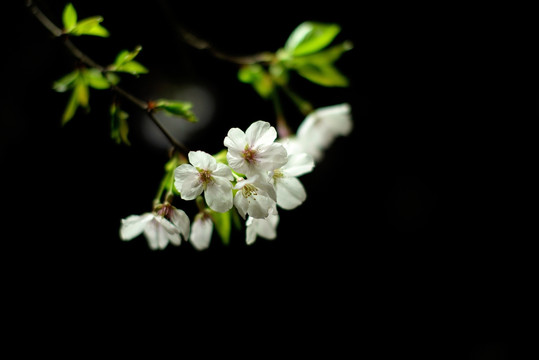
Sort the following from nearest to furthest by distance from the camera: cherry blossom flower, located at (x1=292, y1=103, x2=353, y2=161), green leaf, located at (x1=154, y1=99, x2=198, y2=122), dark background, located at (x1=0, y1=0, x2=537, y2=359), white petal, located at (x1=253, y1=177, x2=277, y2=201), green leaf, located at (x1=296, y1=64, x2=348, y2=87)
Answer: white petal, located at (x1=253, y1=177, x2=277, y2=201) < green leaf, located at (x1=154, y1=99, x2=198, y2=122) < green leaf, located at (x1=296, y1=64, x2=348, y2=87) < cherry blossom flower, located at (x1=292, y1=103, x2=353, y2=161) < dark background, located at (x1=0, y1=0, x2=537, y2=359)

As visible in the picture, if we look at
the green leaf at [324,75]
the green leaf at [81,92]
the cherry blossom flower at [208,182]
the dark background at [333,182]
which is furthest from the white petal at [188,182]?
the dark background at [333,182]

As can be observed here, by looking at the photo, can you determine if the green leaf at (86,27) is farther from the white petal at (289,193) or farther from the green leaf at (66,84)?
the white petal at (289,193)

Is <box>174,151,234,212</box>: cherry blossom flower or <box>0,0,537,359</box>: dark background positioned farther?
<box>0,0,537,359</box>: dark background

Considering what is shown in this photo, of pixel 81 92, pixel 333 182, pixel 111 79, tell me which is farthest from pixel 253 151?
Result: pixel 333 182

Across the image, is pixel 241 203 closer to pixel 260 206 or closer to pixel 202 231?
pixel 260 206

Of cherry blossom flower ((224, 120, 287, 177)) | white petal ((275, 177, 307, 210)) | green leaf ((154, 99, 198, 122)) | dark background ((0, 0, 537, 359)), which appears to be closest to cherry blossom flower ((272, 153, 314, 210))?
white petal ((275, 177, 307, 210))

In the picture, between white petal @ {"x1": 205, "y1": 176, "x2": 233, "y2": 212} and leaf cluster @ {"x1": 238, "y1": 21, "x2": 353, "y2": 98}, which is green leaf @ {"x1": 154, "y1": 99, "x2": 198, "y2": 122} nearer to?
white petal @ {"x1": 205, "y1": 176, "x2": 233, "y2": 212}
